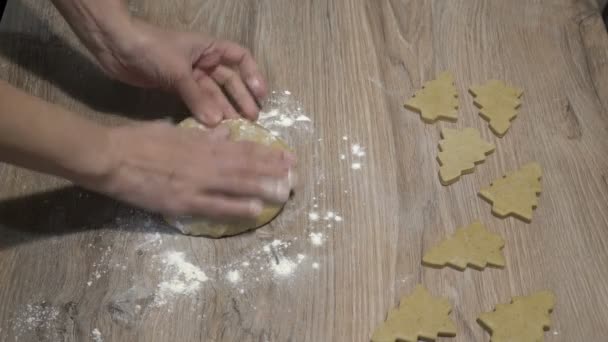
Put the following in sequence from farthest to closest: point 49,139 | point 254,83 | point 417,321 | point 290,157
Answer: point 254,83 → point 290,157 → point 417,321 → point 49,139

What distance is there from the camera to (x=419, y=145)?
1055 millimetres

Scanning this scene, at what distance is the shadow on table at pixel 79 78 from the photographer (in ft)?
3.57

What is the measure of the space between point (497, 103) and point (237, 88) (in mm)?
488

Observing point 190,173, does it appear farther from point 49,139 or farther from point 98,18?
point 98,18

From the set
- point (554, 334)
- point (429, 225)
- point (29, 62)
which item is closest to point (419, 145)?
point (429, 225)

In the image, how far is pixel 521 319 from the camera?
0.88 m

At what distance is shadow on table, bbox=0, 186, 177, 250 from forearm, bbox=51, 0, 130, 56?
272 millimetres

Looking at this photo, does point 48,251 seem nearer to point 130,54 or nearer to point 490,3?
point 130,54

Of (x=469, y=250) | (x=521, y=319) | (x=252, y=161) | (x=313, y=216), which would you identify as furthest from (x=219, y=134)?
(x=521, y=319)

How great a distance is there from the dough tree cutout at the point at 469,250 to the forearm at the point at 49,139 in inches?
20.6

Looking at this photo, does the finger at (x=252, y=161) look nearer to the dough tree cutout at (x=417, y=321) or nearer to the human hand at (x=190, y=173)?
the human hand at (x=190, y=173)

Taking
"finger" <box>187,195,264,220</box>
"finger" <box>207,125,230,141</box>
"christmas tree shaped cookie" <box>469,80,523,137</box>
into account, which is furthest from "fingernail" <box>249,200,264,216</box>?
"christmas tree shaped cookie" <box>469,80,523,137</box>

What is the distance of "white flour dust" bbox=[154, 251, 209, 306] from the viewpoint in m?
0.90

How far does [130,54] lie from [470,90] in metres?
0.63
